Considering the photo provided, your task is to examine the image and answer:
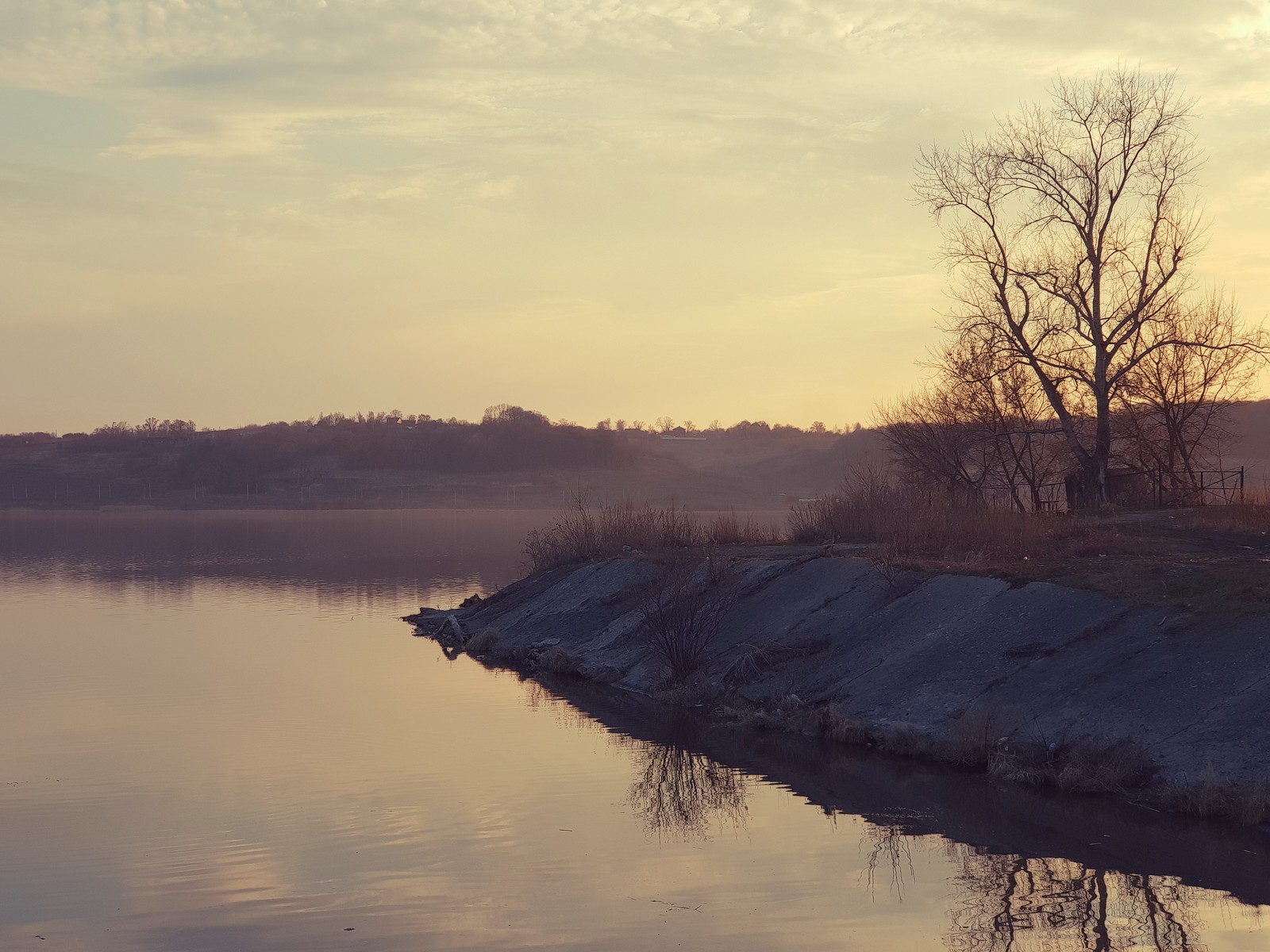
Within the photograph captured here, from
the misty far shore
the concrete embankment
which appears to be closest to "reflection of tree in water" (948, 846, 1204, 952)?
the concrete embankment

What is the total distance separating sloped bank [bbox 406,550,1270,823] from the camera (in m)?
15.6

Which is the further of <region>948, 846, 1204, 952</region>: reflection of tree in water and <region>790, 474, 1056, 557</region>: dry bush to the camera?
<region>790, 474, 1056, 557</region>: dry bush

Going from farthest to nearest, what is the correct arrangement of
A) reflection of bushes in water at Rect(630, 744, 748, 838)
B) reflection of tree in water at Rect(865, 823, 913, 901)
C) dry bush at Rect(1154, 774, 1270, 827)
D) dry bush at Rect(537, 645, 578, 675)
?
dry bush at Rect(537, 645, 578, 675)
reflection of bushes in water at Rect(630, 744, 748, 838)
dry bush at Rect(1154, 774, 1270, 827)
reflection of tree in water at Rect(865, 823, 913, 901)

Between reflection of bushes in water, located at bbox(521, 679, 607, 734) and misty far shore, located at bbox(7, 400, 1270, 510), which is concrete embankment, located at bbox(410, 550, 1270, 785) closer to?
reflection of bushes in water, located at bbox(521, 679, 607, 734)

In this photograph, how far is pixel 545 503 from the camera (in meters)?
168

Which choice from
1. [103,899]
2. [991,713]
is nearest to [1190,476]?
[991,713]

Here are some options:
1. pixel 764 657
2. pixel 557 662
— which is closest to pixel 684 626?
pixel 764 657

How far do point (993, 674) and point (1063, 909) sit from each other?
7182mm

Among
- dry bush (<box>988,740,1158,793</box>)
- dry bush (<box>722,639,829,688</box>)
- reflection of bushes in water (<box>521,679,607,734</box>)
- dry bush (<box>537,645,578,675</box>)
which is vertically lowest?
reflection of bushes in water (<box>521,679,607,734</box>)

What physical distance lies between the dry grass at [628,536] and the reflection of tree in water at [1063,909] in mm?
23589

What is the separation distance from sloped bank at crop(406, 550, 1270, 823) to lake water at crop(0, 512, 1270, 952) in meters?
0.61

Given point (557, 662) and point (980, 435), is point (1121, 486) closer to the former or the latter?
point (980, 435)

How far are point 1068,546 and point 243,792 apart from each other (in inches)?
616

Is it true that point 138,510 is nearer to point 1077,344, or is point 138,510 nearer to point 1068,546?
point 1077,344
